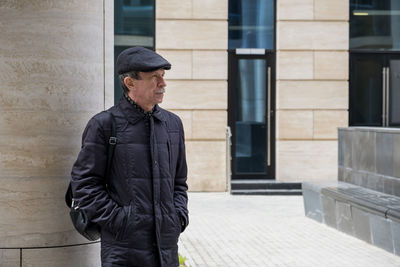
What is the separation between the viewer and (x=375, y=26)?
16531 millimetres

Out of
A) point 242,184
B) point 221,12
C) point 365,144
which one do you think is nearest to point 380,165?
point 365,144

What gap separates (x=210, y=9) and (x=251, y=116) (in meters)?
2.45

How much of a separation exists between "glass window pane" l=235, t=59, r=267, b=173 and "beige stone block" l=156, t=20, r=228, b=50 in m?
1.00

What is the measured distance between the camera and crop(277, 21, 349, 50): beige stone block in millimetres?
16125

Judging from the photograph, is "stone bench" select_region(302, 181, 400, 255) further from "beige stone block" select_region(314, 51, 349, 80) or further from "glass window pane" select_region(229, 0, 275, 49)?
"glass window pane" select_region(229, 0, 275, 49)

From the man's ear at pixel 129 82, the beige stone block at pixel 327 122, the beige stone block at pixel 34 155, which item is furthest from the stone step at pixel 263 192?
the man's ear at pixel 129 82

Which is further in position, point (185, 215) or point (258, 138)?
point (258, 138)

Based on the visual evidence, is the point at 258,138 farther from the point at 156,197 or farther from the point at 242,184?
the point at 156,197

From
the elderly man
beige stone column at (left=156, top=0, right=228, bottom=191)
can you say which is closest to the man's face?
the elderly man

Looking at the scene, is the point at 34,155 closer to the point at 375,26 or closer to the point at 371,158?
the point at 371,158

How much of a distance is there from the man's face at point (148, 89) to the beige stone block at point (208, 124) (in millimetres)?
12127

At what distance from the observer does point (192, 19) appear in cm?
1584

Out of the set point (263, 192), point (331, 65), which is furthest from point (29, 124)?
point (331, 65)

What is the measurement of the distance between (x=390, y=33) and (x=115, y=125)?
1388 cm
